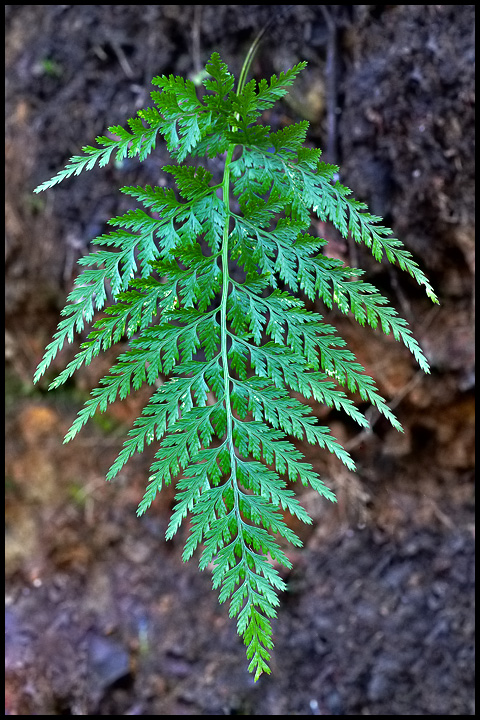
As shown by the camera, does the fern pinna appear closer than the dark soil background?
Yes

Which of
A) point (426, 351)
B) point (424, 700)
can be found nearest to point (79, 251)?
point (426, 351)

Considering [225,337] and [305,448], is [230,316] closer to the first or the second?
[225,337]

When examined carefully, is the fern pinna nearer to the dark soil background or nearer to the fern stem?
the fern stem

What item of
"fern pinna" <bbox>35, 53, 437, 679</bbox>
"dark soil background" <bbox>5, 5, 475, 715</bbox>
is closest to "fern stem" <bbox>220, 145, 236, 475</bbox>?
"fern pinna" <bbox>35, 53, 437, 679</bbox>

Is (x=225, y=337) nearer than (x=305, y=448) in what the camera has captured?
Yes

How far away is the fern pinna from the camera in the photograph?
179cm

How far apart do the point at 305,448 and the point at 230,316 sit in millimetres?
1853

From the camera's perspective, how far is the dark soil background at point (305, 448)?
10.2 feet

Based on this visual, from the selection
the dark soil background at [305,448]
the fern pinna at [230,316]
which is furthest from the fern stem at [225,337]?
the dark soil background at [305,448]

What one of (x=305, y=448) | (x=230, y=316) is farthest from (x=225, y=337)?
(x=305, y=448)

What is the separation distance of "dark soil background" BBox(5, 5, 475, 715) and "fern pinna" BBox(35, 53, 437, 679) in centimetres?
128

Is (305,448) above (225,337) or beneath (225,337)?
beneath

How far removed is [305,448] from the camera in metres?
3.62

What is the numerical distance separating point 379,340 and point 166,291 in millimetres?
1837
